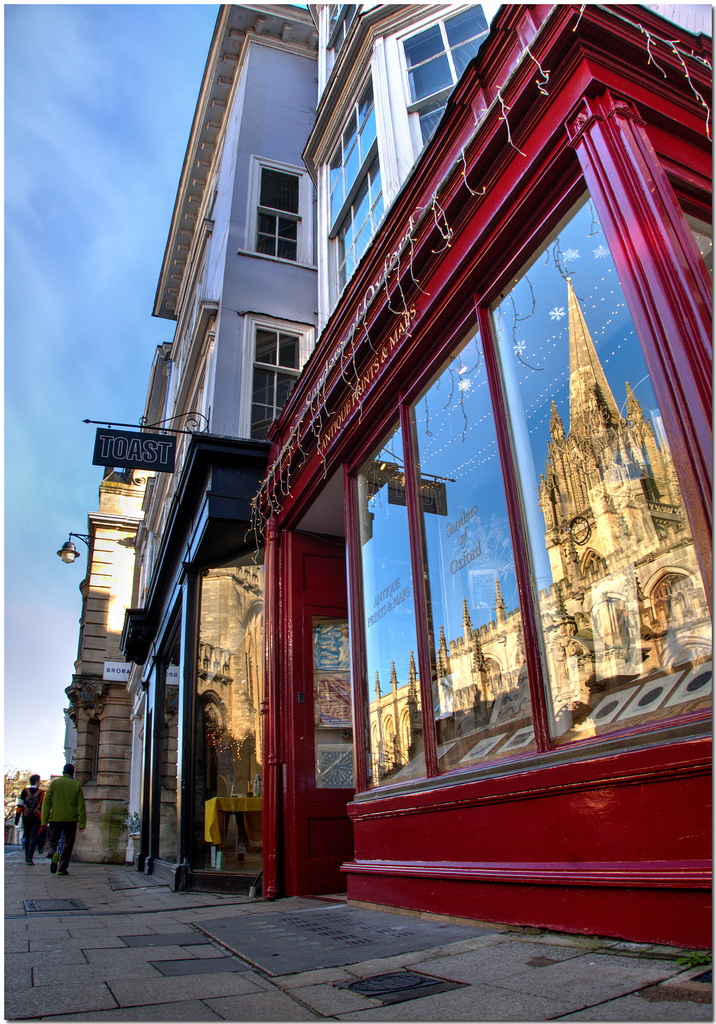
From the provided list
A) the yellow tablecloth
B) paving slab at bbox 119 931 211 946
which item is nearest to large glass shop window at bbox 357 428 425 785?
paving slab at bbox 119 931 211 946

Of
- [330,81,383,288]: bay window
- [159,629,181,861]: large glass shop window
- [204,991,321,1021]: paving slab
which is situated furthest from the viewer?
[159,629,181,861]: large glass shop window

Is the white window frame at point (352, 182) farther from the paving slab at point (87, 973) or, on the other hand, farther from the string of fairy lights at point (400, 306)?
the paving slab at point (87, 973)

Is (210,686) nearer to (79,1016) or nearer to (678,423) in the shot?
(79,1016)

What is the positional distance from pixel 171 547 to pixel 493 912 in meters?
8.98

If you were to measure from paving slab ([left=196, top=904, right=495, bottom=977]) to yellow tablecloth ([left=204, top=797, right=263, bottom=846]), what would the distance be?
4.01 meters

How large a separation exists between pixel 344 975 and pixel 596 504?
8.19 feet

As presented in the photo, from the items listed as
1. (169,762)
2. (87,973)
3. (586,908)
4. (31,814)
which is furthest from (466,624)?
(31,814)

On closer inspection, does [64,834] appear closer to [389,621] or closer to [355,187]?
[389,621]

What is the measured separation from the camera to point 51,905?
6.43 meters

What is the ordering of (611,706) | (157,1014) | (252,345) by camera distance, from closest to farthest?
(157,1014)
(611,706)
(252,345)

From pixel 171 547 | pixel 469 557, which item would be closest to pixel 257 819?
pixel 171 547

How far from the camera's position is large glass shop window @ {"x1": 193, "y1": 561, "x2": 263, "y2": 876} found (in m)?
8.62

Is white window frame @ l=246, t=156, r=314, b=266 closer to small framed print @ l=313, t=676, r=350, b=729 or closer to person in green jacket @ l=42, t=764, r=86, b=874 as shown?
small framed print @ l=313, t=676, r=350, b=729

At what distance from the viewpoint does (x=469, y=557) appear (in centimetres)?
452
